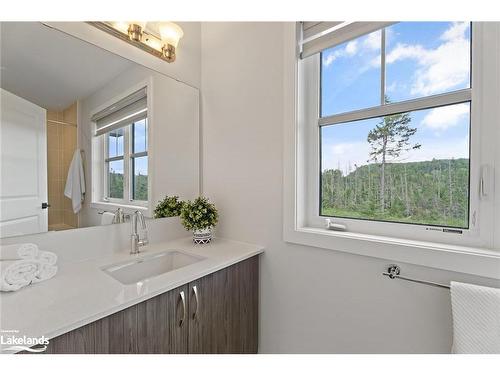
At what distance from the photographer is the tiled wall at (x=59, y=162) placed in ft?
3.29

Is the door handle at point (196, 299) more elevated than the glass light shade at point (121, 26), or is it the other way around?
the glass light shade at point (121, 26)

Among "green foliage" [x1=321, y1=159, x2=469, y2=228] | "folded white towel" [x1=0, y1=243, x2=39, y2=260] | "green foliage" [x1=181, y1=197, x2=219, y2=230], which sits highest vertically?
"green foliage" [x1=321, y1=159, x2=469, y2=228]

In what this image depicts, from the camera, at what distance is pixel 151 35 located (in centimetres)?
130

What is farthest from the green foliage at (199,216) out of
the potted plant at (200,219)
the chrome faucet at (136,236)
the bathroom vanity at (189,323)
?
the bathroom vanity at (189,323)

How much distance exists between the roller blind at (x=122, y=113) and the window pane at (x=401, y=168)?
1008mm

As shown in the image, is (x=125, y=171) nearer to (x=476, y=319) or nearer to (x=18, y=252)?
(x=18, y=252)

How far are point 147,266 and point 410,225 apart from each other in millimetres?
1215

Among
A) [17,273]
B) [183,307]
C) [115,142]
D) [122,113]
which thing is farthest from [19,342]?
[122,113]

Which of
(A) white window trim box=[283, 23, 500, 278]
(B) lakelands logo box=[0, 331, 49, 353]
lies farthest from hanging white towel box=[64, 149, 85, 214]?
(A) white window trim box=[283, 23, 500, 278]

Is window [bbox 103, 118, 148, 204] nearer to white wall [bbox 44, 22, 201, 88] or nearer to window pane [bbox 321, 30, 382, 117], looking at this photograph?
white wall [bbox 44, 22, 201, 88]

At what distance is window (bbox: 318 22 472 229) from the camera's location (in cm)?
89

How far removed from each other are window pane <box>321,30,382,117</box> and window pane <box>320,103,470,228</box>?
102mm

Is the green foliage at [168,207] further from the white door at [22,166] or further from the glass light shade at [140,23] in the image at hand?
the glass light shade at [140,23]

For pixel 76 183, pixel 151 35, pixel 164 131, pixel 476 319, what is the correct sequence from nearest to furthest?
pixel 476 319 < pixel 76 183 < pixel 151 35 < pixel 164 131
